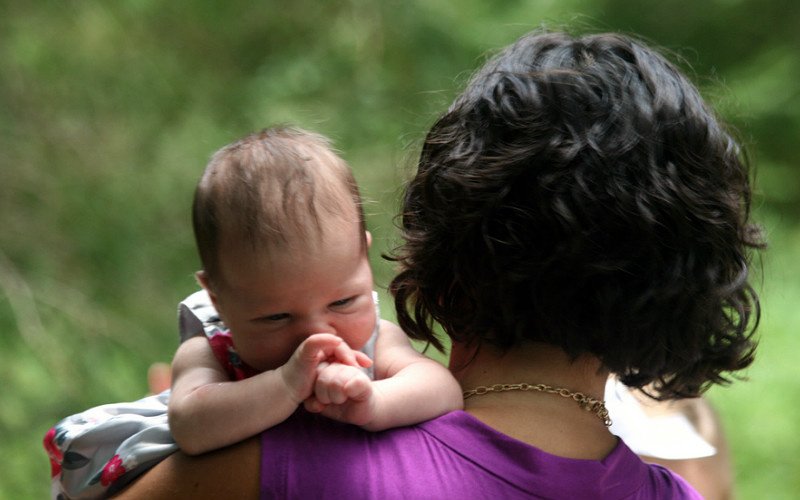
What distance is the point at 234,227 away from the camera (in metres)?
1.31

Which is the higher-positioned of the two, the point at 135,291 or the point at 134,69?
the point at 134,69

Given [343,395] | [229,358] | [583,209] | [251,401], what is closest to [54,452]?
[229,358]

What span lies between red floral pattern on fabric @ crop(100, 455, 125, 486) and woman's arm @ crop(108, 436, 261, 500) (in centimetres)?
6

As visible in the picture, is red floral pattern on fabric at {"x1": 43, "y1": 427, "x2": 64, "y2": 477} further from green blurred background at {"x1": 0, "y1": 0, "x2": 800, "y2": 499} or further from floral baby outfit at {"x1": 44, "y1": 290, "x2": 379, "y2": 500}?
green blurred background at {"x1": 0, "y1": 0, "x2": 800, "y2": 499}

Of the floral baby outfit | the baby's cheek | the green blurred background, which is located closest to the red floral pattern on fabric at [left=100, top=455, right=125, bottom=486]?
the floral baby outfit

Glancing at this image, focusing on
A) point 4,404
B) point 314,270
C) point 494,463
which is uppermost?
point 314,270

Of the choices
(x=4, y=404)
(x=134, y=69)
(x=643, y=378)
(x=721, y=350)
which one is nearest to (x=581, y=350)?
(x=643, y=378)

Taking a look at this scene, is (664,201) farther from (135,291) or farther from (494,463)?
(135,291)

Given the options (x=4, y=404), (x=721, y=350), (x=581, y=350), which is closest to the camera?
(x=581, y=350)

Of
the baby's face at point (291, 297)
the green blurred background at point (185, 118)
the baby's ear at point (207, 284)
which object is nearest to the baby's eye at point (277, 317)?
the baby's face at point (291, 297)

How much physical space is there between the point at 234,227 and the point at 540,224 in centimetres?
38

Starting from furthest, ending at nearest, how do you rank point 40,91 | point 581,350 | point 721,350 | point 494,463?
point 40,91
point 721,350
point 581,350
point 494,463

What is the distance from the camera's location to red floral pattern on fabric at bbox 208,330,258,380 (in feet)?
4.63

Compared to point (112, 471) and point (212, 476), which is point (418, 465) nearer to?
point (212, 476)
